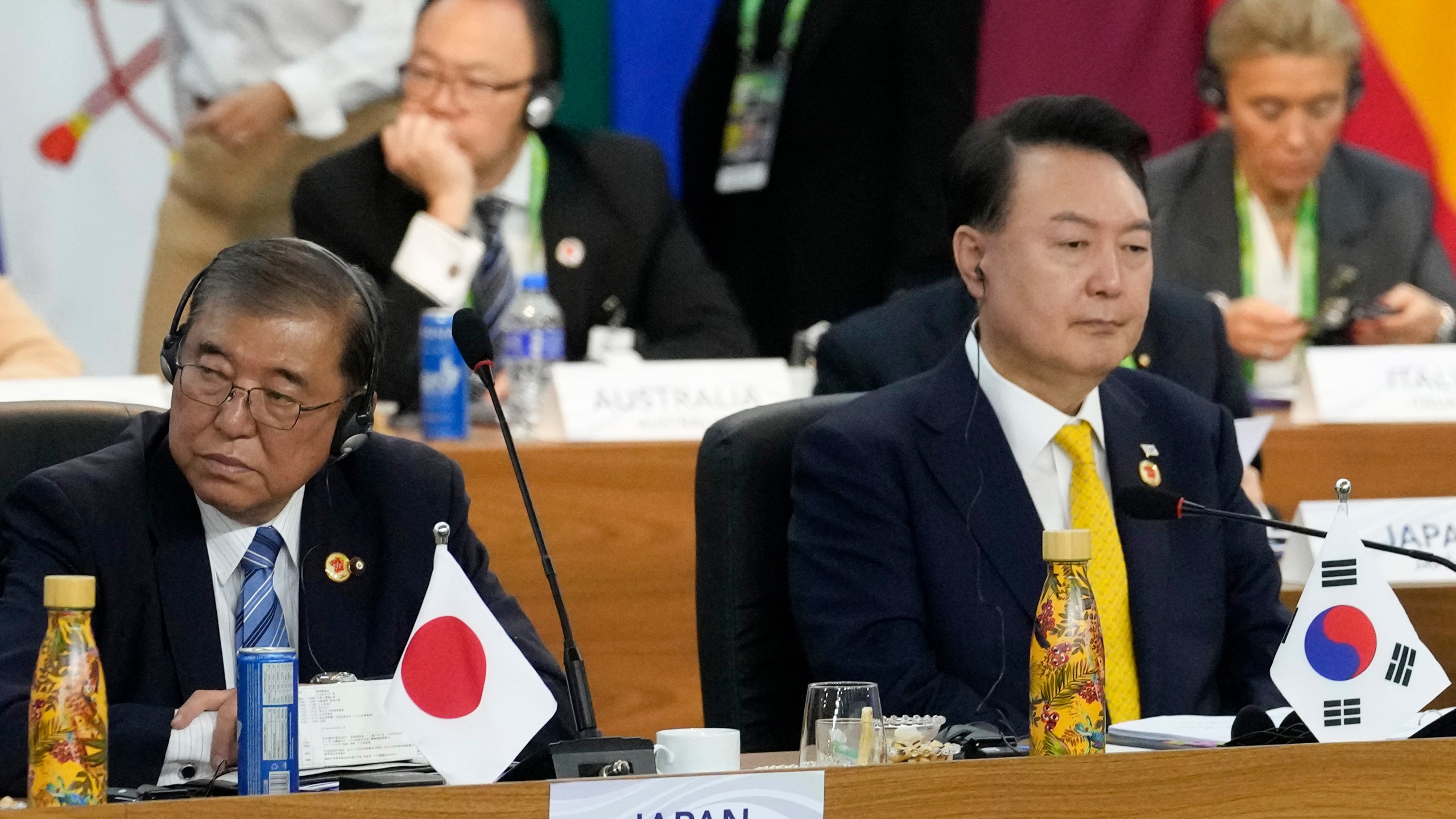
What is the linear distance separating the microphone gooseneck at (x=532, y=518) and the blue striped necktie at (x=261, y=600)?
388 millimetres

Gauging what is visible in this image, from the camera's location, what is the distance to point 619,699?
130 inches

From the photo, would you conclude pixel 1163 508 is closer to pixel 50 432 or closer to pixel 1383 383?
pixel 50 432

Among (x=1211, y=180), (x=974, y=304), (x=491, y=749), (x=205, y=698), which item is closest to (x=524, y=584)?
(x=974, y=304)

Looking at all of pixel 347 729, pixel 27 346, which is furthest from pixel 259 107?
pixel 347 729

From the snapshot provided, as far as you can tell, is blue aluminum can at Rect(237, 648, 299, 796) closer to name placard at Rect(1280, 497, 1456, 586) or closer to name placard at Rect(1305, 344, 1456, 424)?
name placard at Rect(1280, 497, 1456, 586)

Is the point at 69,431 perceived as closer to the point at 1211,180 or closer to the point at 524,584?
the point at 524,584

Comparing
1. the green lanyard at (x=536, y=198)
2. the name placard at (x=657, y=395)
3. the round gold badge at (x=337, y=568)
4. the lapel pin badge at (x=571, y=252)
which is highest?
the green lanyard at (x=536, y=198)

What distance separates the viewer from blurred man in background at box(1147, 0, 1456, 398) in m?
4.38

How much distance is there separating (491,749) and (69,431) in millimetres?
→ 827

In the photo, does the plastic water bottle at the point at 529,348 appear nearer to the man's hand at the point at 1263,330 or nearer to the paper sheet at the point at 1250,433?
the paper sheet at the point at 1250,433

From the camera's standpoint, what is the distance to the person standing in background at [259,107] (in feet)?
14.8

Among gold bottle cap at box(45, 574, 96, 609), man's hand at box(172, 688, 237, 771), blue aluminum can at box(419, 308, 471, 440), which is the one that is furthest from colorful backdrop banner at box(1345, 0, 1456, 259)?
gold bottle cap at box(45, 574, 96, 609)

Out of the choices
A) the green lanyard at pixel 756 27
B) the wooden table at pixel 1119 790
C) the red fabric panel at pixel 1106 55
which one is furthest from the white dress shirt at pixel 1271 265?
the wooden table at pixel 1119 790

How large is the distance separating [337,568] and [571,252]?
1.98 m
